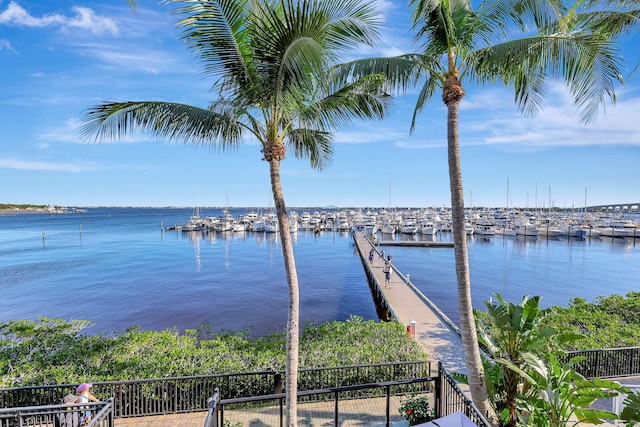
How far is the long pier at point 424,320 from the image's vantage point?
11992 millimetres

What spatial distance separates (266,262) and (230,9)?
39125 mm

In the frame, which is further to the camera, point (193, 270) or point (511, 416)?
point (193, 270)

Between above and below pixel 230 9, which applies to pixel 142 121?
below

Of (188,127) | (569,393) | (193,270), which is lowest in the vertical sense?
(193,270)

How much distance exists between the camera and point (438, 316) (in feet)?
55.0

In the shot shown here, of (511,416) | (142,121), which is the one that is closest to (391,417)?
(511,416)

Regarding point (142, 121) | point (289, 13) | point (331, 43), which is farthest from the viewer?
point (142, 121)

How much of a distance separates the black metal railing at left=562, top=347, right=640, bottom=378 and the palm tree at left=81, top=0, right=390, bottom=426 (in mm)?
9603

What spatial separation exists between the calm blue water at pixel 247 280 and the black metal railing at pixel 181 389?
1036 cm

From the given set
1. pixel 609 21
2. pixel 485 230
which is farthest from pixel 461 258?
pixel 485 230

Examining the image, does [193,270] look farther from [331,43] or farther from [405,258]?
[331,43]

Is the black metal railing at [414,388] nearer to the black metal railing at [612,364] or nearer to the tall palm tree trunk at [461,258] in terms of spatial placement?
the tall palm tree trunk at [461,258]

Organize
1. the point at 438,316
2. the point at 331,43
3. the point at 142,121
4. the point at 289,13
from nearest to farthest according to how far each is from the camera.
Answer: the point at 289,13 < the point at 331,43 < the point at 142,121 < the point at 438,316

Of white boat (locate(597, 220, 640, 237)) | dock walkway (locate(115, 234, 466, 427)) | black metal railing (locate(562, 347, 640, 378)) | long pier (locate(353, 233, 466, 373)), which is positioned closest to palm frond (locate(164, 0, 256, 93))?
dock walkway (locate(115, 234, 466, 427))
